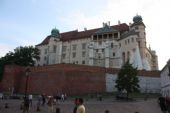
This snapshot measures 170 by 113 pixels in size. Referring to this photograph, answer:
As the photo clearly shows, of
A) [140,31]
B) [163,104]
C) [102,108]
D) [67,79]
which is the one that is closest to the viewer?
[163,104]

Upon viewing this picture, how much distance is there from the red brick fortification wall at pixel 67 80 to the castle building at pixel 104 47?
16663 mm

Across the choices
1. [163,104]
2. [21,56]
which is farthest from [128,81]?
[21,56]

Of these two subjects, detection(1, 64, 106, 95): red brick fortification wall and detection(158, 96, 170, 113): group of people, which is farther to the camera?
detection(1, 64, 106, 95): red brick fortification wall

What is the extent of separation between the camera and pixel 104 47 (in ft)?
241

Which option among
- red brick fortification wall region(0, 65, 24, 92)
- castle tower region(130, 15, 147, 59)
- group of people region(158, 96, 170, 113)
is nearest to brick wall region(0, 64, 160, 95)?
red brick fortification wall region(0, 65, 24, 92)

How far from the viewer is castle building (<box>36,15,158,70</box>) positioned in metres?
67.7

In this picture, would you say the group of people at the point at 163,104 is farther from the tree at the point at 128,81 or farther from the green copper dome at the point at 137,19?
the green copper dome at the point at 137,19

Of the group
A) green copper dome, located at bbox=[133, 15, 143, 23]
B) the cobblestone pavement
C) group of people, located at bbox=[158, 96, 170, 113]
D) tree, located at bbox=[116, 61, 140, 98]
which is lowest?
the cobblestone pavement

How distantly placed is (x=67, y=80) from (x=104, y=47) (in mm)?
26156

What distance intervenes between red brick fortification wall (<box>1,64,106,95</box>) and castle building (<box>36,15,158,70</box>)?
54.7 ft

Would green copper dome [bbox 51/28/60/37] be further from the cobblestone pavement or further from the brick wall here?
the cobblestone pavement

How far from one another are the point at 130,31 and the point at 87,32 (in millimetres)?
17762

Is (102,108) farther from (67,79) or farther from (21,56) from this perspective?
(21,56)

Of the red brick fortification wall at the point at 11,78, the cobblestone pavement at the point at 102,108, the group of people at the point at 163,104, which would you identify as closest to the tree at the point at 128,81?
the cobblestone pavement at the point at 102,108
